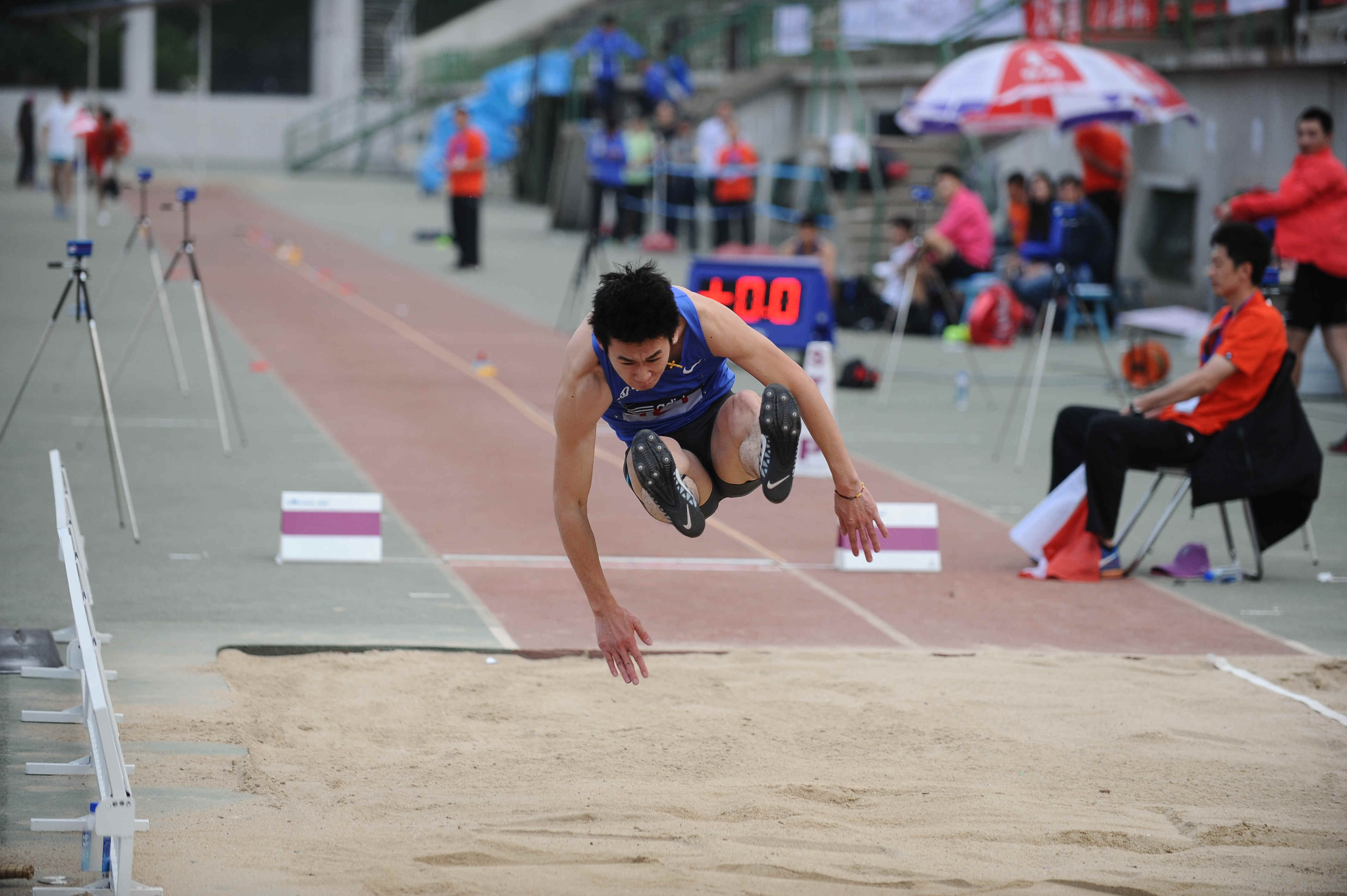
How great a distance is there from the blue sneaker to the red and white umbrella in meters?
7.73

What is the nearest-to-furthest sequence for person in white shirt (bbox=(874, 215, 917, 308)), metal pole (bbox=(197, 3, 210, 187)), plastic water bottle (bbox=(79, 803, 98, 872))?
1. plastic water bottle (bbox=(79, 803, 98, 872))
2. person in white shirt (bbox=(874, 215, 917, 308))
3. metal pole (bbox=(197, 3, 210, 187))

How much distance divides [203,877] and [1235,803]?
3.21m

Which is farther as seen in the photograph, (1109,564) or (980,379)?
Answer: (980,379)

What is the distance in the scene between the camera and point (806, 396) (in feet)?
15.5

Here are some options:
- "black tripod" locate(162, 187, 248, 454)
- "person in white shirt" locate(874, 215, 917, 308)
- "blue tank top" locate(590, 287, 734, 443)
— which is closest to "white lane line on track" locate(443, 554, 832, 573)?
"black tripod" locate(162, 187, 248, 454)

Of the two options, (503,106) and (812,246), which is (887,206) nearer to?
(812,246)

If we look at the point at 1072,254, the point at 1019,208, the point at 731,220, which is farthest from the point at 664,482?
the point at 731,220

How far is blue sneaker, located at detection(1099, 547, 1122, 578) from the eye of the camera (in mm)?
8047

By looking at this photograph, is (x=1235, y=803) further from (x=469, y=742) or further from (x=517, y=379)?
(x=517, y=379)

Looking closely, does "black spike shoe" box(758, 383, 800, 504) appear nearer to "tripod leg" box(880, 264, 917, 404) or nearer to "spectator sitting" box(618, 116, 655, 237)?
"tripod leg" box(880, 264, 917, 404)

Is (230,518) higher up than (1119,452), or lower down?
lower down

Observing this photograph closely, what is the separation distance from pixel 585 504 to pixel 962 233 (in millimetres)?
11810

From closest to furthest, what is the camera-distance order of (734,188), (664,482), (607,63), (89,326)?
(664,482) < (89,326) < (734,188) < (607,63)

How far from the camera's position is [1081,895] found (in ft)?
13.6
